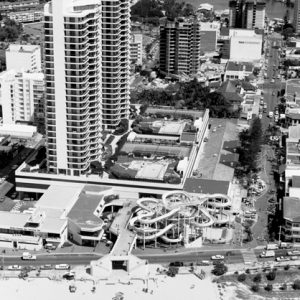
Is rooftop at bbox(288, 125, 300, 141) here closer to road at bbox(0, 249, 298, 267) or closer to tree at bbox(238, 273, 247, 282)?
road at bbox(0, 249, 298, 267)

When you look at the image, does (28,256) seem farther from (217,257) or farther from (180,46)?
(180,46)

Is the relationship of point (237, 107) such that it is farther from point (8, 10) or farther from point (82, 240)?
point (8, 10)

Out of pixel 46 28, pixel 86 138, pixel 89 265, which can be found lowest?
pixel 89 265

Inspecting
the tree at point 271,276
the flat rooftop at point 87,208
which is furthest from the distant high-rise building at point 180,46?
the tree at point 271,276

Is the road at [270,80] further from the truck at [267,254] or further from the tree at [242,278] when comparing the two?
the tree at [242,278]

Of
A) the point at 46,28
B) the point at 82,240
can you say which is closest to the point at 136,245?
the point at 82,240

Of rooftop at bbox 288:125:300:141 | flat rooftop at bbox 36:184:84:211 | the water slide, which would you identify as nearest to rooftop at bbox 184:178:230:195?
the water slide
